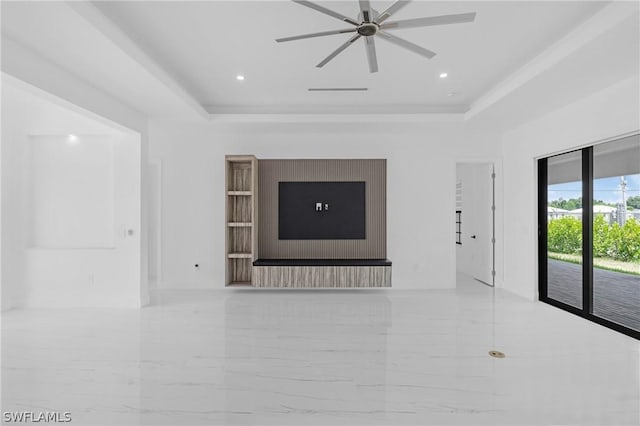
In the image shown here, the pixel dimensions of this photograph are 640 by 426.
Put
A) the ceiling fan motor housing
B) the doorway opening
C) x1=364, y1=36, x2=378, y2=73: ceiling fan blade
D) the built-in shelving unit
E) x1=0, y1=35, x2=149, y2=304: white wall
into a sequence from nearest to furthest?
the ceiling fan motor housing
x1=364, y1=36, x2=378, y2=73: ceiling fan blade
x1=0, y1=35, x2=149, y2=304: white wall
the built-in shelving unit
the doorway opening

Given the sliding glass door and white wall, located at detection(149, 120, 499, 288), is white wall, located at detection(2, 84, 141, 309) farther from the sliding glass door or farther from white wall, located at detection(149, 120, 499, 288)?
the sliding glass door

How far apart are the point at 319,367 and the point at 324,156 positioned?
11.7 ft

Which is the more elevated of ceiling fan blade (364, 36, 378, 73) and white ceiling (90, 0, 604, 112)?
white ceiling (90, 0, 604, 112)

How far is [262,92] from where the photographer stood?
4.22m

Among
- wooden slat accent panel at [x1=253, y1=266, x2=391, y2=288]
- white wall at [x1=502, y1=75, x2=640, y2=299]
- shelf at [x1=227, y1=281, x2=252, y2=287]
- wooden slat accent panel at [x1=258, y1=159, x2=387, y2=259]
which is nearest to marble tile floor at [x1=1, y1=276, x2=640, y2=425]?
wooden slat accent panel at [x1=253, y1=266, x2=391, y2=288]

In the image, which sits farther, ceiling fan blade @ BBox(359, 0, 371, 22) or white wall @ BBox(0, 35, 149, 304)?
white wall @ BBox(0, 35, 149, 304)

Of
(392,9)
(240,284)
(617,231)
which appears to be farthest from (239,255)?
(617,231)

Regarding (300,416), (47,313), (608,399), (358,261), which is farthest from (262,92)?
(608,399)

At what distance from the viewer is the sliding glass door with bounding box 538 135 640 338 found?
3.41 metres

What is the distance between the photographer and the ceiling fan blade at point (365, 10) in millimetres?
2103

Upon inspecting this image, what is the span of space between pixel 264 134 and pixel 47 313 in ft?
12.7

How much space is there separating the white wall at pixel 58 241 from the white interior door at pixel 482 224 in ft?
18.4

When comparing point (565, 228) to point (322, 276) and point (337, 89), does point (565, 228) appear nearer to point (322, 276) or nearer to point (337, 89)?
point (322, 276)

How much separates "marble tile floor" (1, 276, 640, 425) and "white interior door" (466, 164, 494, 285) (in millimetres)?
1526
